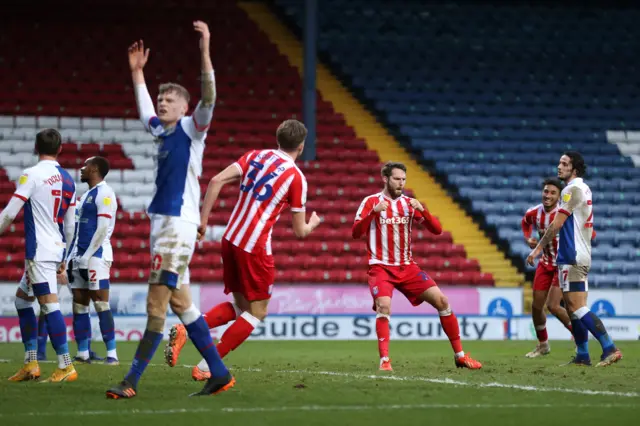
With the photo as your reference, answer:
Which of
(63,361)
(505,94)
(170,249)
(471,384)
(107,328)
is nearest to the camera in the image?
(170,249)

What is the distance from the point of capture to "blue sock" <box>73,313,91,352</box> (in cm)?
1046

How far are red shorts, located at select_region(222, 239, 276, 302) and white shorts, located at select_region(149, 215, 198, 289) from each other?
0.90 metres

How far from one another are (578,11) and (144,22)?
36.8 ft

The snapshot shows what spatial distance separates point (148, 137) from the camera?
847 inches

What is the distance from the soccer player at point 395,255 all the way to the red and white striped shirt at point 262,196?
80.5 inches

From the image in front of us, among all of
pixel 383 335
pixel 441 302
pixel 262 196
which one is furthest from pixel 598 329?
pixel 262 196

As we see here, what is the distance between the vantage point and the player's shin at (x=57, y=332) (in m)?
8.21

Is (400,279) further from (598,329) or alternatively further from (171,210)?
(171,210)

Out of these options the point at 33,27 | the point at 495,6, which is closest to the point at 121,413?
the point at 33,27

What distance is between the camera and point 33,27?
23.4 m

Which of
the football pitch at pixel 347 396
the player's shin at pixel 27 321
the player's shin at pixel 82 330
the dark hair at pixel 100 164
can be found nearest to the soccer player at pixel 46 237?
the football pitch at pixel 347 396

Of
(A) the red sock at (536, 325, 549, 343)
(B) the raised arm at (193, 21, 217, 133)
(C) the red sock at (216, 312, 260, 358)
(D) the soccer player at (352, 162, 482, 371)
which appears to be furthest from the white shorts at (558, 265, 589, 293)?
(B) the raised arm at (193, 21, 217, 133)

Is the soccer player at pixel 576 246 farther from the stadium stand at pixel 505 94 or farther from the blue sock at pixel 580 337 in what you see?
the stadium stand at pixel 505 94

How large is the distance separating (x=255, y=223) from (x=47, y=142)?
181cm
